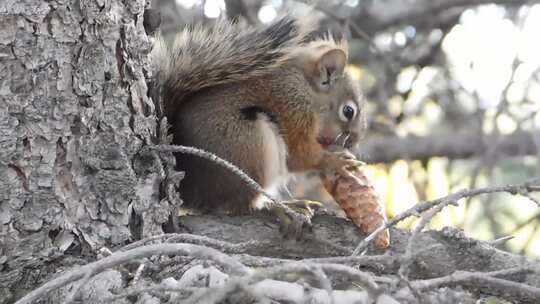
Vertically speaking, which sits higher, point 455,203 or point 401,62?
point 401,62

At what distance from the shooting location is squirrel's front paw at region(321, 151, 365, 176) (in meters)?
1.95

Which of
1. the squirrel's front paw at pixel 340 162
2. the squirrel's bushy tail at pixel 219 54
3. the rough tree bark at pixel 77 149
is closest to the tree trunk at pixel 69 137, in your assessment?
the rough tree bark at pixel 77 149

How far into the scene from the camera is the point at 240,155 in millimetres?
1862

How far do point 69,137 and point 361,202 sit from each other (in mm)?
609

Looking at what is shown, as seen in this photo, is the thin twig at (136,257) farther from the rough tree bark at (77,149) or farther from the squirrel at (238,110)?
the squirrel at (238,110)

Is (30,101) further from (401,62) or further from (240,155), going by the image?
(401,62)

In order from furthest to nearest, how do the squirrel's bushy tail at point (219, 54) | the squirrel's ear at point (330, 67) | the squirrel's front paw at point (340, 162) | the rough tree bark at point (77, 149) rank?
the squirrel's ear at point (330, 67), the squirrel's front paw at point (340, 162), the squirrel's bushy tail at point (219, 54), the rough tree bark at point (77, 149)

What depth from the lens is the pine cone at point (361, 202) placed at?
1706 millimetres

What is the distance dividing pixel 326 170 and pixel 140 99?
23.1 inches

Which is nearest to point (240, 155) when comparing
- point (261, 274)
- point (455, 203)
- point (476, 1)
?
point (455, 203)

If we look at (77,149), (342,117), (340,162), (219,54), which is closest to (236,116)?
(219,54)

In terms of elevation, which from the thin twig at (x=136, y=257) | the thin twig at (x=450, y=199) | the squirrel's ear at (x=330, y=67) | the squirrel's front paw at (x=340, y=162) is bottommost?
the thin twig at (x=136, y=257)

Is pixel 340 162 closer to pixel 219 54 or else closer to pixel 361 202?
pixel 361 202

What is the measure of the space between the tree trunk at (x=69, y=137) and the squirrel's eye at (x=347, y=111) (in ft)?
2.46
